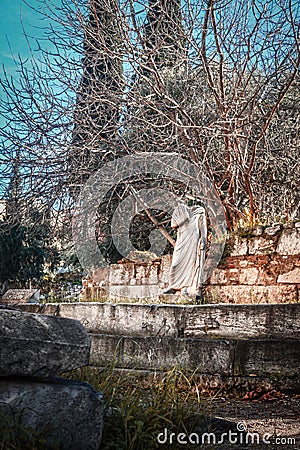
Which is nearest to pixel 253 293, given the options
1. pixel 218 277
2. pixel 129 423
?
pixel 218 277

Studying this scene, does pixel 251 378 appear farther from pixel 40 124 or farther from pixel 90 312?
pixel 40 124

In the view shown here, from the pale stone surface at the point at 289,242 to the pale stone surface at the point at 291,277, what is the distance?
32 centimetres

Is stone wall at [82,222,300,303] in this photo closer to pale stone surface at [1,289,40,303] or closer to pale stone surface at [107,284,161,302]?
pale stone surface at [107,284,161,302]

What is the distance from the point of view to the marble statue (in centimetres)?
787

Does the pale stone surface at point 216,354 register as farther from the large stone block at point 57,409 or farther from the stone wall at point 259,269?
the large stone block at point 57,409

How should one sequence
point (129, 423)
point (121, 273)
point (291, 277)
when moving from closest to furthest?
point (129, 423)
point (291, 277)
point (121, 273)

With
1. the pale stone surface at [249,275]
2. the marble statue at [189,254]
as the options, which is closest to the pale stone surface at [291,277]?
the pale stone surface at [249,275]

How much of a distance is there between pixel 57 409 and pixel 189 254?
19.8 ft

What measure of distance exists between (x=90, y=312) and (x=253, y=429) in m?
3.83

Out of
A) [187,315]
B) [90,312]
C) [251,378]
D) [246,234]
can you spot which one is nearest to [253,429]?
[251,378]

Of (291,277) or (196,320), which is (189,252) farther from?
(196,320)

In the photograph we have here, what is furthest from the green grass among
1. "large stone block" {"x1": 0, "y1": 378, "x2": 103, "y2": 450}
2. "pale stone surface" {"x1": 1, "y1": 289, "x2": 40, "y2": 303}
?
"pale stone surface" {"x1": 1, "y1": 289, "x2": 40, "y2": 303}

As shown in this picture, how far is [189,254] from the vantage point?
8.05 m

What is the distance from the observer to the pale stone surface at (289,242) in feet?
26.0
